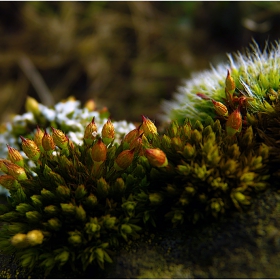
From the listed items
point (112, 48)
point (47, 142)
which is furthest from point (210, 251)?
point (112, 48)

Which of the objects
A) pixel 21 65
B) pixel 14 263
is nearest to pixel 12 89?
pixel 21 65

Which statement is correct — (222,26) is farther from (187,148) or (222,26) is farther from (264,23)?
(187,148)

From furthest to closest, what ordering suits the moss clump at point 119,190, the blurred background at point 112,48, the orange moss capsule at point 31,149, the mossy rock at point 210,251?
1. the blurred background at point 112,48
2. the orange moss capsule at point 31,149
3. the moss clump at point 119,190
4. the mossy rock at point 210,251

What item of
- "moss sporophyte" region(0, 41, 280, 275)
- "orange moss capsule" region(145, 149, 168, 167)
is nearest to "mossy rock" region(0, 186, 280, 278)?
"moss sporophyte" region(0, 41, 280, 275)

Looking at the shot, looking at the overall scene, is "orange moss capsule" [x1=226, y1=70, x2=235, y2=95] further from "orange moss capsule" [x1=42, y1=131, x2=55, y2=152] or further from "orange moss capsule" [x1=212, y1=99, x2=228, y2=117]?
"orange moss capsule" [x1=42, y1=131, x2=55, y2=152]

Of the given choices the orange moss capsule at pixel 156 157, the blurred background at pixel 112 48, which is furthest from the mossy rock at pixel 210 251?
the blurred background at pixel 112 48

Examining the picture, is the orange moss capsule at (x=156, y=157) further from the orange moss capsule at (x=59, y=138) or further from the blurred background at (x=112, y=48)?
the blurred background at (x=112, y=48)
